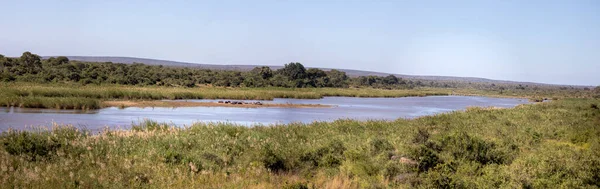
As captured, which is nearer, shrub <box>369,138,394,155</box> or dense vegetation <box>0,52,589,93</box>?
shrub <box>369,138,394,155</box>

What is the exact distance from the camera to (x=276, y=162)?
45.6 feet

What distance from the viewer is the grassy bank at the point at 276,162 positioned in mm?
11141

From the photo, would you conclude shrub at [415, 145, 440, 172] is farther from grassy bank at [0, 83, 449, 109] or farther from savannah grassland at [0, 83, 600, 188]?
grassy bank at [0, 83, 449, 109]

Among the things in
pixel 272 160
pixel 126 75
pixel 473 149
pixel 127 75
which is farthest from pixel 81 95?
pixel 473 149

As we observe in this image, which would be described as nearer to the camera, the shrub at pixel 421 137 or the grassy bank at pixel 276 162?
the grassy bank at pixel 276 162

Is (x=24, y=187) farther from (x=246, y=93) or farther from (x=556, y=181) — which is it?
(x=246, y=93)

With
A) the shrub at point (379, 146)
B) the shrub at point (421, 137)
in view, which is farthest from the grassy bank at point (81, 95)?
the shrub at point (421, 137)

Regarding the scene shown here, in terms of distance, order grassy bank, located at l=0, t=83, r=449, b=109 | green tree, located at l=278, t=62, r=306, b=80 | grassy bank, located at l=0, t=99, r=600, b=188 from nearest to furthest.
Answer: grassy bank, located at l=0, t=99, r=600, b=188
grassy bank, located at l=0, t=83, r=449, b=109
green tree, located at l=278, t=62, r=306, b=80

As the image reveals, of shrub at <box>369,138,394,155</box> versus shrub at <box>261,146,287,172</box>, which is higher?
shrub at <box>369,138,394,155</box>

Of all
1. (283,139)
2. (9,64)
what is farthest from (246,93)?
(283,139)

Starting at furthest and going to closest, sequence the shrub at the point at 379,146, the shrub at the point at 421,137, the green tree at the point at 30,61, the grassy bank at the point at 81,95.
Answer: the green tree at the point at 30,61 < the grassy bank at the point at 81,95 < the shrub at the point at 421,137 < the shrub at the point at 379,146

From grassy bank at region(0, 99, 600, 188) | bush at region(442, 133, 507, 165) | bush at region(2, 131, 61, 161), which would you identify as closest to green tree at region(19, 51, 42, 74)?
bush at region(2, 131, 61, 161)

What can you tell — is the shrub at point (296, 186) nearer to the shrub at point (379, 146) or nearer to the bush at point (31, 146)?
the shrub at point (379, 146)

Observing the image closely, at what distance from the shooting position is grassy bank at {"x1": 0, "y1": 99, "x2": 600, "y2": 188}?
11.1 m
